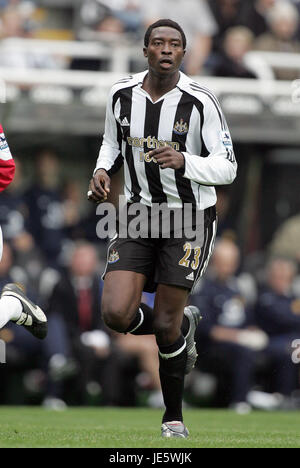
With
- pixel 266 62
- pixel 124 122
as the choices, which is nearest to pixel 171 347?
pixel 124 122

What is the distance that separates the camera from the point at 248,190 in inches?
553

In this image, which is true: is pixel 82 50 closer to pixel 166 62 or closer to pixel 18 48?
pixel 18 48

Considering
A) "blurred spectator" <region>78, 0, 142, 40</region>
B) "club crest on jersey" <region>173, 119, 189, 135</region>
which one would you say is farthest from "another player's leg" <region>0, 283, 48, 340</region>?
Result: "blurred spectator" <region>78, 0, 142, 40</region>

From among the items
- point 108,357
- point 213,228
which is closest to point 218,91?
point 108,357

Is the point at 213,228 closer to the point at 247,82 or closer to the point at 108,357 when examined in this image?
the point at 108,357

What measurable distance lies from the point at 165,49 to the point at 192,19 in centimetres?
708

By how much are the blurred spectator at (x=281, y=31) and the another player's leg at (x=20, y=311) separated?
780 cm

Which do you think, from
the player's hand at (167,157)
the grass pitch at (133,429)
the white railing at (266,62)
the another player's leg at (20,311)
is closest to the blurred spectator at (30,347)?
the grass pitch at (133,429)

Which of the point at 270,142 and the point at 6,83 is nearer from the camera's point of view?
the point at 6,83

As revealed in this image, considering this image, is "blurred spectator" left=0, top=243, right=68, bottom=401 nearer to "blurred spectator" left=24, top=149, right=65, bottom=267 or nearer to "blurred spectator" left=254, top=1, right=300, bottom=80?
"blurred spectator" left=24, top=149, right=65, bottom=267

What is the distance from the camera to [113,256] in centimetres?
647

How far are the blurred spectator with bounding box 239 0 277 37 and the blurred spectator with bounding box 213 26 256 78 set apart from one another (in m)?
0.57

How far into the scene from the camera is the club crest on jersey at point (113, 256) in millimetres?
6438
